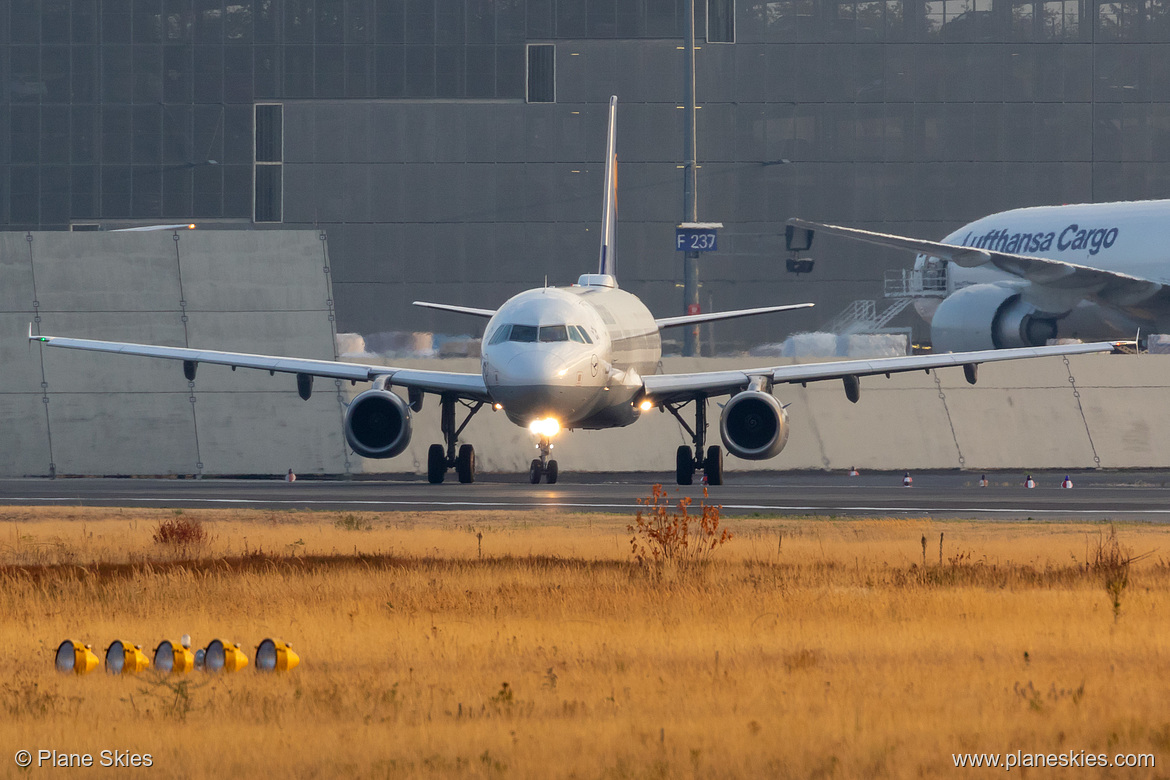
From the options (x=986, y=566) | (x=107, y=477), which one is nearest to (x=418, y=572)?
(x=986, y=566)

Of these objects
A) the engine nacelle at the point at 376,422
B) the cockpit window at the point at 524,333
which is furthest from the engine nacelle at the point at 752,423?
the engine nacelle at the point at 376,422

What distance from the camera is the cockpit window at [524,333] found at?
105 feet

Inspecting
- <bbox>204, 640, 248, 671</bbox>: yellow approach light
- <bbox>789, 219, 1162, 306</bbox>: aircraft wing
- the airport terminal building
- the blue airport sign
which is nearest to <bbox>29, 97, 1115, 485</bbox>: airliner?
<bbox>789, 219, 1162, 306</bbox>: aircraft wing

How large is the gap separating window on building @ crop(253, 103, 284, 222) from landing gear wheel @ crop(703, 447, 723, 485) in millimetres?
43336

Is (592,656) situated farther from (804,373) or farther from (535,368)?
(804,373)

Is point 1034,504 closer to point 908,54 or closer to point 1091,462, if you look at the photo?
point 1091,462

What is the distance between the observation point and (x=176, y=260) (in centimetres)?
4206

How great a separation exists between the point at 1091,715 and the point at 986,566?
8.21 m

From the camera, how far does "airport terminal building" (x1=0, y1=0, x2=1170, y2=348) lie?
2864 inches

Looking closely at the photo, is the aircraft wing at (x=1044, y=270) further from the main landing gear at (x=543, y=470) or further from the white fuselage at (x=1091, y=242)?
the main landing gear at (x=543, y=470)

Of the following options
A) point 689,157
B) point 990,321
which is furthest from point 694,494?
point 689,157

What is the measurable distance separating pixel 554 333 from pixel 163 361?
42.7ft

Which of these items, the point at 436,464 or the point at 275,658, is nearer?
the point at 275,658

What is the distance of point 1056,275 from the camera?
47.8 m
